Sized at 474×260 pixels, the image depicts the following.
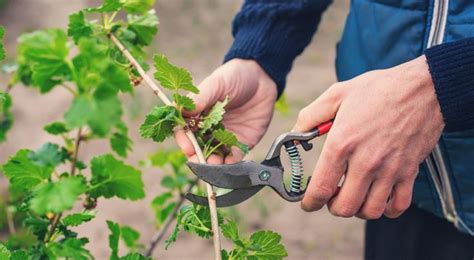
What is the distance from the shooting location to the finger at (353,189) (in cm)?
Answer: 115

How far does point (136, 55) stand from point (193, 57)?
3.71 m

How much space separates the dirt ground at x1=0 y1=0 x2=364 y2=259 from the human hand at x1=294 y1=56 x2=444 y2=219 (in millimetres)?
1917

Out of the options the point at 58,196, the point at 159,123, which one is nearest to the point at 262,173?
the point at 159,123

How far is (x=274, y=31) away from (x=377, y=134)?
2.01 feet

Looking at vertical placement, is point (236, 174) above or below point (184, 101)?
below

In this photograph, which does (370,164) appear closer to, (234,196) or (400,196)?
(400,196)

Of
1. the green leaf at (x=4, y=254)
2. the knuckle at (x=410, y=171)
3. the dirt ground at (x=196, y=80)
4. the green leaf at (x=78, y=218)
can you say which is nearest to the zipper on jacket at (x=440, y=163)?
the knuckle at (x=410, y=171)

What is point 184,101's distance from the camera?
3.84 feet

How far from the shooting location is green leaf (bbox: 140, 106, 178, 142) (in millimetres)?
1134

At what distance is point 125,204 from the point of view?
3.35 meters

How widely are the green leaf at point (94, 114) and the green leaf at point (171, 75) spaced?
1.10ft

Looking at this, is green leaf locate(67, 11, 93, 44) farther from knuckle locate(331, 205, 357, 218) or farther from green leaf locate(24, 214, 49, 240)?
knuckle locate(331, 205, 357, 218)

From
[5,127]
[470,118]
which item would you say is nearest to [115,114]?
[470,118]

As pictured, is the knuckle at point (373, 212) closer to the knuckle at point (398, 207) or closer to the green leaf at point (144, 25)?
the knuckle at point (398, 207)
